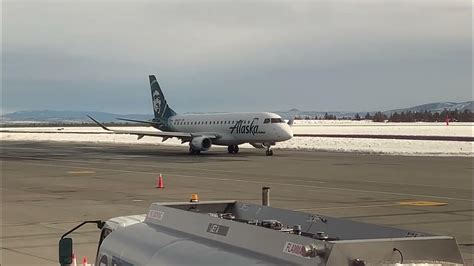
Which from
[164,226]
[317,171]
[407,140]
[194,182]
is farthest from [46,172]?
[407,140]

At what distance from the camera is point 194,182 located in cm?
2595

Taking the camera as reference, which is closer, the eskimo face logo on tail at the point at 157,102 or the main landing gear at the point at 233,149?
the main landing gear at the point at 233,149

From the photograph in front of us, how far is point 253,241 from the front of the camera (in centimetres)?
397

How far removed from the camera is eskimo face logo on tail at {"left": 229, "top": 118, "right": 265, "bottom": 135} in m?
47.1

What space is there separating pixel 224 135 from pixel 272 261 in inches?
1806

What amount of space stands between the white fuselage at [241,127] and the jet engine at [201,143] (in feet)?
6.23

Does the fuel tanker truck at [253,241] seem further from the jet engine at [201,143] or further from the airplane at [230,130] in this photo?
the jet engine at [201,143]

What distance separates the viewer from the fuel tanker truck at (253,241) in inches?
138

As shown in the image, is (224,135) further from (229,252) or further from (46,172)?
(229,252)

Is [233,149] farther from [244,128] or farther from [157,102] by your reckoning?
[157,102]

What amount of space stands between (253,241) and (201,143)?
1716 inches

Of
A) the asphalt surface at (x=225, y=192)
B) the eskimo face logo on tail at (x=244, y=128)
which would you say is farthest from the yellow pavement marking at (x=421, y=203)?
the eskimo face logo on tail at (x=244, y=128)

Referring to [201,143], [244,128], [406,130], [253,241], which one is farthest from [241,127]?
[406,130]

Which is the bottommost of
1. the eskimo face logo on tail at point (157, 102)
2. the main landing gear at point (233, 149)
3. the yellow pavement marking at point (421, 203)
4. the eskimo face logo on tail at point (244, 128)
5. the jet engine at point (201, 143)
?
the main landing gear at point (233, 149)
